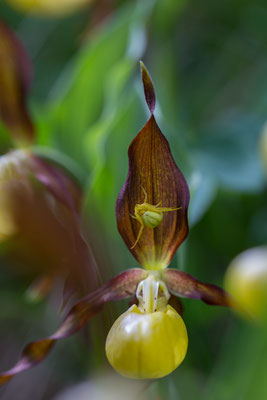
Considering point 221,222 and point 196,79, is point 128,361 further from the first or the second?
point 196,79

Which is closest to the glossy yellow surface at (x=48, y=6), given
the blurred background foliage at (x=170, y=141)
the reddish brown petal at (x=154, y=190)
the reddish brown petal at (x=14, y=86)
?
the blurred background foliage at (x=170, y=141)

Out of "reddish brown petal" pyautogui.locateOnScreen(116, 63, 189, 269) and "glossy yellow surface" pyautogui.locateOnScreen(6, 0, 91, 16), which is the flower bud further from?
"glossy yellow surface" pyautogui.locateOnScreen(6, 0, 91, 16)

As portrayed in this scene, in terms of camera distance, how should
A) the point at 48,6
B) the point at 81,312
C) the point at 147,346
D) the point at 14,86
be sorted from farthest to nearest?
1. the point at 48,6
2. the point at 14,86
3. the point at 81,312
4. the point at 147,346

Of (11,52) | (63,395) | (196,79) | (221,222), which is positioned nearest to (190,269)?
(221,222)

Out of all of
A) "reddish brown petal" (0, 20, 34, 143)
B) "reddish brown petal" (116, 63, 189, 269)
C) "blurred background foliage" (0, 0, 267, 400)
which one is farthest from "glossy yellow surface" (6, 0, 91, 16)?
"reddish brown petal" (116, 63, 189, 269)

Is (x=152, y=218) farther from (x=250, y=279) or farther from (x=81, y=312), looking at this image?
(x=250, y=279)

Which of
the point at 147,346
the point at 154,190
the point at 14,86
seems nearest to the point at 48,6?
the point at 14,86
